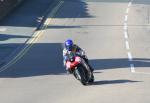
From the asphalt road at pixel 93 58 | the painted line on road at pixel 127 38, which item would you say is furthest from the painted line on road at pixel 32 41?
the painted line on road at pixel 127 38

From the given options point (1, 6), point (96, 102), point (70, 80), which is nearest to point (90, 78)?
point (70, 80)

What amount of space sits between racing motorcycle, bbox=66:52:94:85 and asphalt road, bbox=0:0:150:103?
12.7 inches

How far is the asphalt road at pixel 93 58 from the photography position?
22609 millimetres

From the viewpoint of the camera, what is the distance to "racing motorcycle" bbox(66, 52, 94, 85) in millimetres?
24438

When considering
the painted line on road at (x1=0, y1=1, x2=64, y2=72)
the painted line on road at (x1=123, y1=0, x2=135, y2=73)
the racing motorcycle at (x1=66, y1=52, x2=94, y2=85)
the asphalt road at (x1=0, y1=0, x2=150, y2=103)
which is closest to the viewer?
the asphalt road at (x1=0, y1=0, x2=150, y2=103)

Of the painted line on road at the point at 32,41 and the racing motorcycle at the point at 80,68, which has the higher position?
the racing motorcycle at the point at 80,68

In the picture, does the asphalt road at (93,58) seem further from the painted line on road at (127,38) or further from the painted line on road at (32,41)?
the painted line on road at (32,41)

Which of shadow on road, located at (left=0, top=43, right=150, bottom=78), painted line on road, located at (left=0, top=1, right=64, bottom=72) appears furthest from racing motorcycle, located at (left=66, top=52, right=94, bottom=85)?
painted line on road, located at (left=0, top=1, right=64, bottom=72)

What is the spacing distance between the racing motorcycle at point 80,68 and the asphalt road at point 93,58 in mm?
323

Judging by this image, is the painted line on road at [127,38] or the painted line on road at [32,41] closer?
the painted line on road at [127,38]

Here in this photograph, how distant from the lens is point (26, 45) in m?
37.1

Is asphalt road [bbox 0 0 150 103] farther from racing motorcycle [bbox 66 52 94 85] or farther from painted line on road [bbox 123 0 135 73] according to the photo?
racing motorcycle [bbox 66 52 94 85]

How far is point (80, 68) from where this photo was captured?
2450 centimetres

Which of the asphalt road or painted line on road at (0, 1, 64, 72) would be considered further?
painted line on road at (0, 1, 64, 72)
